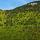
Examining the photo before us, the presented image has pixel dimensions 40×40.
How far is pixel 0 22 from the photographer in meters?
30.4

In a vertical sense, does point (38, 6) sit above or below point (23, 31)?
above

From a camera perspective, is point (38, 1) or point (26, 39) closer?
point (26, 39)

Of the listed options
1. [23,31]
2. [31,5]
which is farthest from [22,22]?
[31,5]

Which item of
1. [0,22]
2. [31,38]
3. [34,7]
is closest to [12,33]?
[31,38]

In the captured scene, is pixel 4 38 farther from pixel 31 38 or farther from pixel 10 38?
pixel 31 38

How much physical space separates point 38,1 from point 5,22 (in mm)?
21095

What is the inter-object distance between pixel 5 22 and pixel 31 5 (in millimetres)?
21268

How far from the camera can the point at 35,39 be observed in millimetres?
19828

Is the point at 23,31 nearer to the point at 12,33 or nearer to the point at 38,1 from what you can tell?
the point at 12,33

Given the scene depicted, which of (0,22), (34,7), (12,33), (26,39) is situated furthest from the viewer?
(34,7)

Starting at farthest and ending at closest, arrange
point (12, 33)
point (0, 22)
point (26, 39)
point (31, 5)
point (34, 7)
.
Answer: point (31, 5), point (34, 7), point (0, 22), point (12, 33), point (26, 39)

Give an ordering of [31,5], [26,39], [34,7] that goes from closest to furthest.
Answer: [26,39], [34,7], [31,5]

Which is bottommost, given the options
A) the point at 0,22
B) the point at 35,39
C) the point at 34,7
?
the point at 35,39

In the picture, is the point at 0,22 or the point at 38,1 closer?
the point at 0,22
